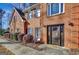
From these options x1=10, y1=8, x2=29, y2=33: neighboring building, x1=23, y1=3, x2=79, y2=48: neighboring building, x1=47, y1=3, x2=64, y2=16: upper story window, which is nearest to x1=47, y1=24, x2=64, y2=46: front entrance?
x1=23, y1=3, x2=79, y2=48: neighboring building

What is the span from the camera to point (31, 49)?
6.33 feet

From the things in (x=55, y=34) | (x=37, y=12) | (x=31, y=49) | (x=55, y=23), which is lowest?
(x=31, y=49)

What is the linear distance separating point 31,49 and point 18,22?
1.14ft

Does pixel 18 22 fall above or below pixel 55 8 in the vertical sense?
below

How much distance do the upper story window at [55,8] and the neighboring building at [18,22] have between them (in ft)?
1.01

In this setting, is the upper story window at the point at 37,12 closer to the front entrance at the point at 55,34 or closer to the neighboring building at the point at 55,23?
the neighboring building at the point at 55,23

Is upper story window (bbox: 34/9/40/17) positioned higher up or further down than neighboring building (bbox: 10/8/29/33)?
higher up

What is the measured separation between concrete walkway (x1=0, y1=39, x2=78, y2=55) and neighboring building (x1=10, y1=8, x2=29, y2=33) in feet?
0.53

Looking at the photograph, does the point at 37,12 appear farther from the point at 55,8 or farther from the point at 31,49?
the point at 31,49

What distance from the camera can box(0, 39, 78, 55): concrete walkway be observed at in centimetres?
192

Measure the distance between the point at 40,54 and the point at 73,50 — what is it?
37 centimetres

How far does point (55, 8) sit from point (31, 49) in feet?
1.77

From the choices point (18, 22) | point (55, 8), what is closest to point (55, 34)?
point (55, 8)

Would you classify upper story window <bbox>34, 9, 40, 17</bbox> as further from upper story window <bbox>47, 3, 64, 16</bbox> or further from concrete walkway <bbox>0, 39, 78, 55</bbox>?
concrete walkway <bbox>0, 39, 78, 55</bbox>
